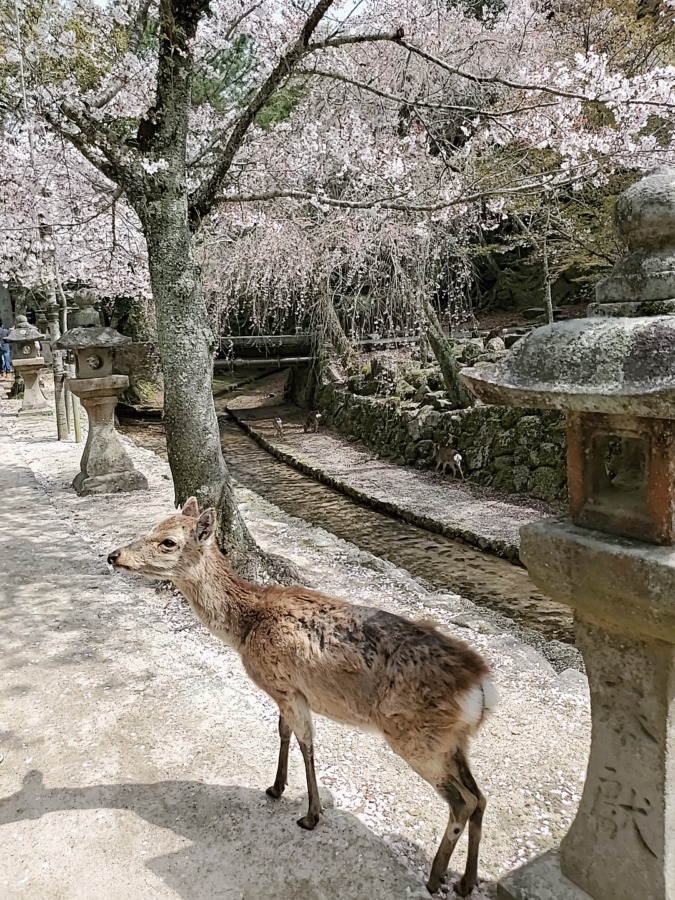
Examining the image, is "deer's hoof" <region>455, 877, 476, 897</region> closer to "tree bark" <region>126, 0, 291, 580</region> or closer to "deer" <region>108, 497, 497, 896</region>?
"deer" <region>108, 497, 497, 896</region>

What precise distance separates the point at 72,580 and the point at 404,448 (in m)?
8.55

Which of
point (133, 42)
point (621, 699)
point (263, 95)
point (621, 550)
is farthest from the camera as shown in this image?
point (133, 42)

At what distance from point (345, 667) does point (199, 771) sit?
1.31m

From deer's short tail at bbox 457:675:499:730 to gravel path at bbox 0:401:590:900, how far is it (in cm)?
78

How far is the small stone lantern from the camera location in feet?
30.8

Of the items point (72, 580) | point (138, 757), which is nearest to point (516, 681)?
point (138, 757)

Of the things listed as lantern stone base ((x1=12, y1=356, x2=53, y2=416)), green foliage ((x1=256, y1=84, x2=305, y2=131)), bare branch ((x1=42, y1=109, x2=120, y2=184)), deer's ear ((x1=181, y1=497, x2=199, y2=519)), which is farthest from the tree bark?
lantern stone base ((x1=12, y1=356, x2=53, y2=416))

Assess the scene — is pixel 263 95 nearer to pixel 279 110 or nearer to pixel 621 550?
pixel 621 550

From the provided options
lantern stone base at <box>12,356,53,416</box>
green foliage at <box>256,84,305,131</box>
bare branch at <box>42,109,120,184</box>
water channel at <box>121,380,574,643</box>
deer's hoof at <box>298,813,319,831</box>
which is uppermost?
green foliage at <box>256,84,305,131</box>

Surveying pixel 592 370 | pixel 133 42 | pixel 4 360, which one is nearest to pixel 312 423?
pixel 133 42

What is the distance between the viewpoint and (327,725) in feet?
13.3

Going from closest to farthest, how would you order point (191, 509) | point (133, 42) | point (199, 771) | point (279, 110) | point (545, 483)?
point (199, 771) < point (191, 509) < point (133, 42) < point (545, 483) < point (279, 110)

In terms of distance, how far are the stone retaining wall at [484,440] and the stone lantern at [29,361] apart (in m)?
8.26

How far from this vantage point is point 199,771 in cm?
Answer: 354
